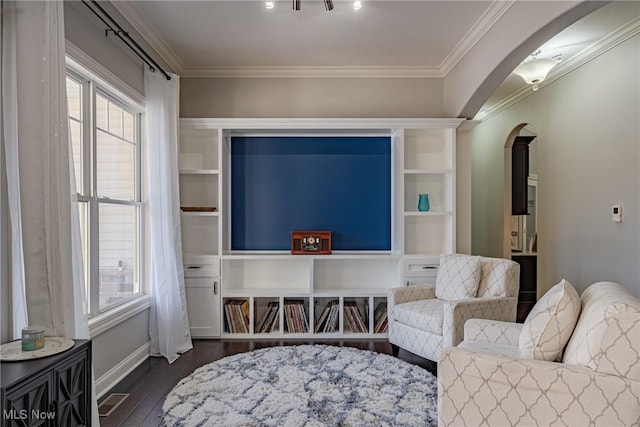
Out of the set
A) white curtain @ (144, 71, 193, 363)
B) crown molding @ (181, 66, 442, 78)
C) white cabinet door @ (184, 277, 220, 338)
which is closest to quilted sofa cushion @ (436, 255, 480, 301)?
crown molding @ (181, 66, 442, 78)

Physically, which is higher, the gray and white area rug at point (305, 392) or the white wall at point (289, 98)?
the white wall at point (289, 98)

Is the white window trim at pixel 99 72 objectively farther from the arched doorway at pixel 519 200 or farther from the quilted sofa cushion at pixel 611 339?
the arched doorway at pixel 519 200

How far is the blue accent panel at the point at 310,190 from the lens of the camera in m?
4.15

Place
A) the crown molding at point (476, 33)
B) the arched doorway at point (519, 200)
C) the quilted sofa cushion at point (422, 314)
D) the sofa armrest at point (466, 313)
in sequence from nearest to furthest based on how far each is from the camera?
the sofa armrest at point (466, 313)
the crown molding at point (476, 33)
the quilted sofa cushion at point (422, 314)
the arched doorway at point (519, 200)

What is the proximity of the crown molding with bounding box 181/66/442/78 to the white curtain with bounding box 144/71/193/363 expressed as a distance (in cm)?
74

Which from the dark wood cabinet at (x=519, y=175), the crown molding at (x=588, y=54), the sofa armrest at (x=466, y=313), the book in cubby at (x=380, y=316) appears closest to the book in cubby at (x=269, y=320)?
the book in cubby at (x=380, y=316)

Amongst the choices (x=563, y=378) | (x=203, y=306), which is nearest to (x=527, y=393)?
(x=563, y=378)

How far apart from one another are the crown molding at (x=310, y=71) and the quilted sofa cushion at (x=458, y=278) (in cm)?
201

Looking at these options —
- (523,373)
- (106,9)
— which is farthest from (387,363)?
(106,9)

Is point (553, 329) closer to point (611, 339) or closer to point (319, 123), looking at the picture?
point (611, 339)

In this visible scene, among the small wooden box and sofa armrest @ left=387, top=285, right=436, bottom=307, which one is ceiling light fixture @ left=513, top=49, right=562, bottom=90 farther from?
the small wooden box

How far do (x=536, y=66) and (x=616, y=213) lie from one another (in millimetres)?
1489

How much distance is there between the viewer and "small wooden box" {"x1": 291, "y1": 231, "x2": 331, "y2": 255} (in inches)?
157

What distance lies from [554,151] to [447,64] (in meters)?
1.48
